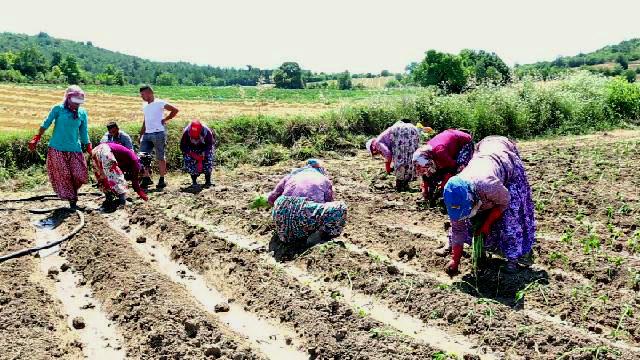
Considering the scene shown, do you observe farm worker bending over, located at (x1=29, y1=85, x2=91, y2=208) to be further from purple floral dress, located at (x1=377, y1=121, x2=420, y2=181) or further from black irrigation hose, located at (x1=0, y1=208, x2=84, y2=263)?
purple floral dress, located at (x1=377, y1=121, x2=420, y2=181)

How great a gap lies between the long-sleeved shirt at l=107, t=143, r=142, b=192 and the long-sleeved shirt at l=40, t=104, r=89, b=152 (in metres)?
0.43

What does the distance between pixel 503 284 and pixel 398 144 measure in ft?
11.1

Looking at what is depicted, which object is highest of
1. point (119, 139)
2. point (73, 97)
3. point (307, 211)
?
point (73, 97)

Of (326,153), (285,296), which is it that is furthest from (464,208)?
(326,153)

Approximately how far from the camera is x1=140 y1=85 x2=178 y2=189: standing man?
8.84m

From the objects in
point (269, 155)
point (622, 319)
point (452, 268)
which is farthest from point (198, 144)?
point (622, 319)

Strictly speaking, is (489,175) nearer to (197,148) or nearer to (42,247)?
(42,247)

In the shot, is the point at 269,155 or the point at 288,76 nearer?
the point at 269,155

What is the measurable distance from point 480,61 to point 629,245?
2624cm

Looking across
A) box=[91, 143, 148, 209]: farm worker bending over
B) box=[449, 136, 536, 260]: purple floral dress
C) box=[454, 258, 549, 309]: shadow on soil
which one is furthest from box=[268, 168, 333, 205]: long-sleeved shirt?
box=[91, 143, 148, 209]: farm worker bending over

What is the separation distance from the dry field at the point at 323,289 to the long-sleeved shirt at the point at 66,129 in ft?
2.94

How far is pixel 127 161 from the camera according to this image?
26.5 feet

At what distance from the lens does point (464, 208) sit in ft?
14.8

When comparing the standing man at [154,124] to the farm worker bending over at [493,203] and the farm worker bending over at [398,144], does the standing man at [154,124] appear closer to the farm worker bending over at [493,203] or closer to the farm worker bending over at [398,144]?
the farm worker bending over at [398,144]
